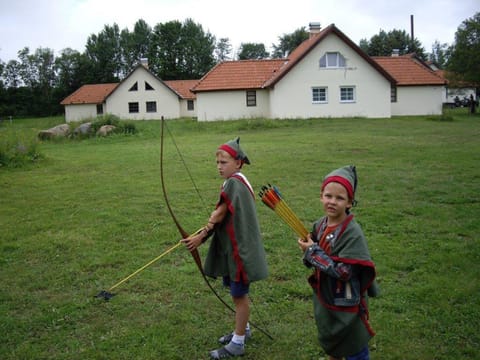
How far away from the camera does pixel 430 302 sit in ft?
15.2

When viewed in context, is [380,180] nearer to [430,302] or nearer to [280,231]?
[280,231]

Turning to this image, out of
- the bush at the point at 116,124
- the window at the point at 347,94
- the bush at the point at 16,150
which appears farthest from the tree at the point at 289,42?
the bush at the point at 16,150

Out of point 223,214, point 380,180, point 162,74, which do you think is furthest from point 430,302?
point 162,74

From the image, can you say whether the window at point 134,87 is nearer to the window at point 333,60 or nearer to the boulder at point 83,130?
the window at point 333,60

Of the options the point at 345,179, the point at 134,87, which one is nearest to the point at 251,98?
the point at 134,87

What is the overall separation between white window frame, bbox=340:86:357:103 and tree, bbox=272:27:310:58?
47.0 m

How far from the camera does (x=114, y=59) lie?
3076 inches

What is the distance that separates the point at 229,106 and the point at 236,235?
30.6 metres

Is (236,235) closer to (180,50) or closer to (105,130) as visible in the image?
(105,130)

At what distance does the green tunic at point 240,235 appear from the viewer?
3707 mm

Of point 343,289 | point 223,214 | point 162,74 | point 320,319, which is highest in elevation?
point 162,74

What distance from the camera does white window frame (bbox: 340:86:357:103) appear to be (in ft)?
103

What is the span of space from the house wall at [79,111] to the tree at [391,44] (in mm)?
42581

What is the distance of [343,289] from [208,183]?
796 cm
